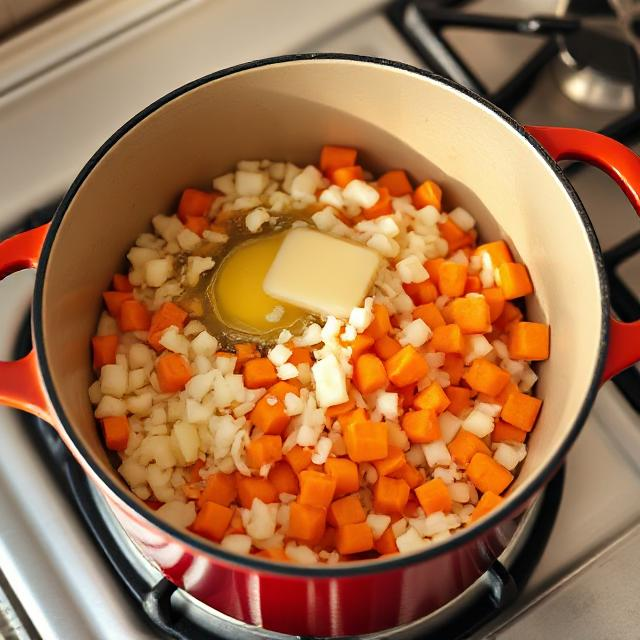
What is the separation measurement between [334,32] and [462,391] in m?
0.51

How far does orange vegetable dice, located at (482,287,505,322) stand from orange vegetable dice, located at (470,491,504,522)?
20cm

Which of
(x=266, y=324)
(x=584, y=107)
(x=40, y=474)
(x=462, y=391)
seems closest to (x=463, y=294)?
(x=462, y=391)

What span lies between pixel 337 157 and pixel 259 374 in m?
0.29

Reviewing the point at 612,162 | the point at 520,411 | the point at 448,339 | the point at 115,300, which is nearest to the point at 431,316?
the point at 448,339

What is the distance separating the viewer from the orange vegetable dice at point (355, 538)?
2.59ft

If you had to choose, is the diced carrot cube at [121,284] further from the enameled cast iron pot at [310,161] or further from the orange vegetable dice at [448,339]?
the orange vegetable dice at [448,339]

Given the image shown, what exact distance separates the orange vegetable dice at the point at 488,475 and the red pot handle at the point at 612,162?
17cm

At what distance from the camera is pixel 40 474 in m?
0.87

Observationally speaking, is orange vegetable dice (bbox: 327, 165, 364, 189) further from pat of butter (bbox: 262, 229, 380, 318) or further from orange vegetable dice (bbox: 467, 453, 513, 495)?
orange vegetable dice (bbox: 467, 453, 513, 495)

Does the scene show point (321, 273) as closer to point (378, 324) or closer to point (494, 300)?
point (378, 324)

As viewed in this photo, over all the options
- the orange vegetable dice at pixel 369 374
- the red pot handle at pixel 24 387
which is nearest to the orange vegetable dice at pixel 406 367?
the orange vegetable dice at pixel 369 374

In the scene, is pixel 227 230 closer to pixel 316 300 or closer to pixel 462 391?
pixel 316 300

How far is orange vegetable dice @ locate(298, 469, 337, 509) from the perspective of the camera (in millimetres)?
789

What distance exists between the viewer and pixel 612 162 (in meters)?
0.78
